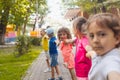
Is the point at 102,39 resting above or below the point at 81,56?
above

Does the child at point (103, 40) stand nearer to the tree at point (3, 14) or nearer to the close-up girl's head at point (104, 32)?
the close-up girl's head at point (104, 32)

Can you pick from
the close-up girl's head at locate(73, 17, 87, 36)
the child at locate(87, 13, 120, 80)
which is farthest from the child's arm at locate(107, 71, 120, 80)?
the close-up girl's head at locate(73, 17, 87, 36)

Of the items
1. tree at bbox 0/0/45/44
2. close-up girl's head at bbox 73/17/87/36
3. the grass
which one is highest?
close-up girl's head at bbox 73/17/87/36

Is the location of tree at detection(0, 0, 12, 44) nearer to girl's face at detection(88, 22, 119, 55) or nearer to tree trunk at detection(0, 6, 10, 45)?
tree trunk at detection(0, 6, 10, 45)

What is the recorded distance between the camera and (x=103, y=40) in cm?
211

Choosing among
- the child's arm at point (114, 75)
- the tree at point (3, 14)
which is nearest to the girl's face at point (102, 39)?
the child's arm at point (114, 75)

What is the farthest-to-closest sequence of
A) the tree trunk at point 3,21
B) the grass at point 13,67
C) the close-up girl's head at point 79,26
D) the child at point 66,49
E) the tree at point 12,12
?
1. the tree trunk at point 3,21
2. the tree at point 12,12
3. the grass at point 13,67
4. the child at point 66,49
5. the close-up girl's head at point 79,26

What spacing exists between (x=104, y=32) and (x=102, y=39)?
0.05 meters

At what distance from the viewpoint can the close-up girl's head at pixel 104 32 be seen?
211cm

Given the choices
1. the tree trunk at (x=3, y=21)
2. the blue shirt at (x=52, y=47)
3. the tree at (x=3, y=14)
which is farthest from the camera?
the tree trunk at (x=3, y=21)

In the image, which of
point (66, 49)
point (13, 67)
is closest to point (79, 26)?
point (66, 49)

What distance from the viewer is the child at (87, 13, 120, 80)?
207 centimetres

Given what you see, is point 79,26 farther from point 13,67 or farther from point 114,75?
point 13,67

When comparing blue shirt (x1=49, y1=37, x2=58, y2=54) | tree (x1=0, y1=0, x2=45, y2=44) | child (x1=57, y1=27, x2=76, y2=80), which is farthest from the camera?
tree (x1=0, y1=0, x2=45, y2=44)
